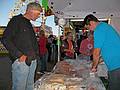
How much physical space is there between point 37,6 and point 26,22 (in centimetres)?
26

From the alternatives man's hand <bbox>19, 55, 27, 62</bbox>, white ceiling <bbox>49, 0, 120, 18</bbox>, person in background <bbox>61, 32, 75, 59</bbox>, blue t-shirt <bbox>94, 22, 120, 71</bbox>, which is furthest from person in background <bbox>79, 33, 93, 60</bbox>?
man's hand <bbox>19, 55, 27, 62</bbox>

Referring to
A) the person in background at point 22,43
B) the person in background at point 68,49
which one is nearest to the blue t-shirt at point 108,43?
the person in background at point 22,43

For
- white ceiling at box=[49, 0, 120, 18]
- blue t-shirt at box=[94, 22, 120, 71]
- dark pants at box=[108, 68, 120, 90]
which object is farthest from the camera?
white ceiling at box=[49, 0, 120, 18]

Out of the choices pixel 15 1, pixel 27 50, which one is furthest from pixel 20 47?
pixel 15 1

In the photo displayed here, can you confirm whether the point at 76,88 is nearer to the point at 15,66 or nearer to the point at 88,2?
the point at 15,66

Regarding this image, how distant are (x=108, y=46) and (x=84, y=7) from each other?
Answer: 2.87 metres

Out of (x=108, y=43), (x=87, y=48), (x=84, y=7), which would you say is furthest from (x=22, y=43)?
(x=87, y=48)

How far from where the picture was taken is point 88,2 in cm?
667

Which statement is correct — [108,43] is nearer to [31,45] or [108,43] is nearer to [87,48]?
[31,45]

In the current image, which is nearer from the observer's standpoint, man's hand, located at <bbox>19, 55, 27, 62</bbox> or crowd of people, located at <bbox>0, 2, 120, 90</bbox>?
crowd of people, located at <bbox>0, 2, 120, 90</bbox>

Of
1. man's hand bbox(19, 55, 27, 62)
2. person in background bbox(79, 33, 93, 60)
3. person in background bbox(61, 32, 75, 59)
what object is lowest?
person in background bbox(61, 32, 75, 59)

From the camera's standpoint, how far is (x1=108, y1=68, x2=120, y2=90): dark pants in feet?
14.2

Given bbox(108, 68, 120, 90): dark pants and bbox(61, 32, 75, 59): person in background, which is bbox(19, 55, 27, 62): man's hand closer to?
bbox(108, 68, 120, 90): dark pants

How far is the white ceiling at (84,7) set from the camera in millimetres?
6672
